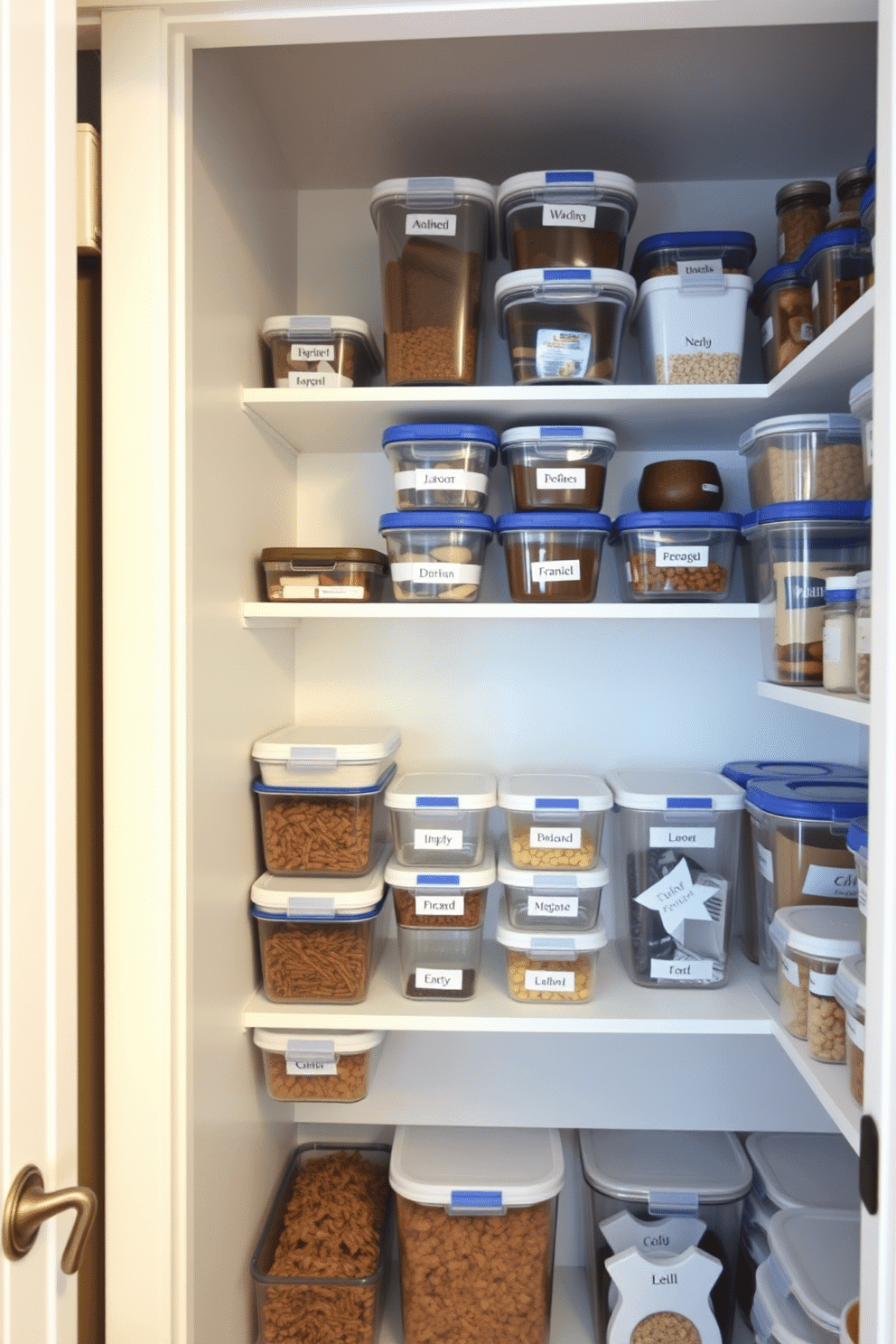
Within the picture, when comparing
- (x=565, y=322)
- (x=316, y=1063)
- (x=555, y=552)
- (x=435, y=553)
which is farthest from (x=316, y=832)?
(x=565, y=322)

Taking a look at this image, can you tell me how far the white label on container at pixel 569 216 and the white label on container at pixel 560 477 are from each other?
1.22 ft

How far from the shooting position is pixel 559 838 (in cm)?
143

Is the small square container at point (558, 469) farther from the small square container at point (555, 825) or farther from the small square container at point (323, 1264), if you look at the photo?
the small square container at point (323, 1264)

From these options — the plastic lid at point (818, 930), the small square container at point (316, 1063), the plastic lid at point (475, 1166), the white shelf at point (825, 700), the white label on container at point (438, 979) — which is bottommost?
the plastic lid at point (475, 1166)

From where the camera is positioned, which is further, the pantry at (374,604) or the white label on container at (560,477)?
the white label on container at (560,477)

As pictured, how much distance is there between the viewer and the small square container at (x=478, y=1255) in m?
1.42

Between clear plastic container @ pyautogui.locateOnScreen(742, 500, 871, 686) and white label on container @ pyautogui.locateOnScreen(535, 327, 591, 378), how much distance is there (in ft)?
1.20

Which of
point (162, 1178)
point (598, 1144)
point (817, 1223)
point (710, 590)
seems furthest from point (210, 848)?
point (817, 1223)

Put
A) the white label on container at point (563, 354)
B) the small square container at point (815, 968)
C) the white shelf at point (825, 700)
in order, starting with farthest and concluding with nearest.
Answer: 1. the white label on container at point (563, 354)
2. the small square container at point (815, 968)
3. the white shelf at point (825, 700)

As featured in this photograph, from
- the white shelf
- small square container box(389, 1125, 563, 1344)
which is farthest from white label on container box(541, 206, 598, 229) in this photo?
small square container box(389, 1125, 563, 1344)

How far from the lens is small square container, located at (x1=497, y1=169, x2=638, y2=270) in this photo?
1.36 meters

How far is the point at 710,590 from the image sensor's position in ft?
4.63

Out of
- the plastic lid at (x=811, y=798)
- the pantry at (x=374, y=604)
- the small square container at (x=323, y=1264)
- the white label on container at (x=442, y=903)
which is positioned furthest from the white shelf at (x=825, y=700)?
the small square container at (x=323, y=1264)

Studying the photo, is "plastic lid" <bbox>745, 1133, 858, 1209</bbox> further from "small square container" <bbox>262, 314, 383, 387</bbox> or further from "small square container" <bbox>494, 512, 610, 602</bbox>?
"small square container" <bbox>262, 314, 383, 387</bbox>
